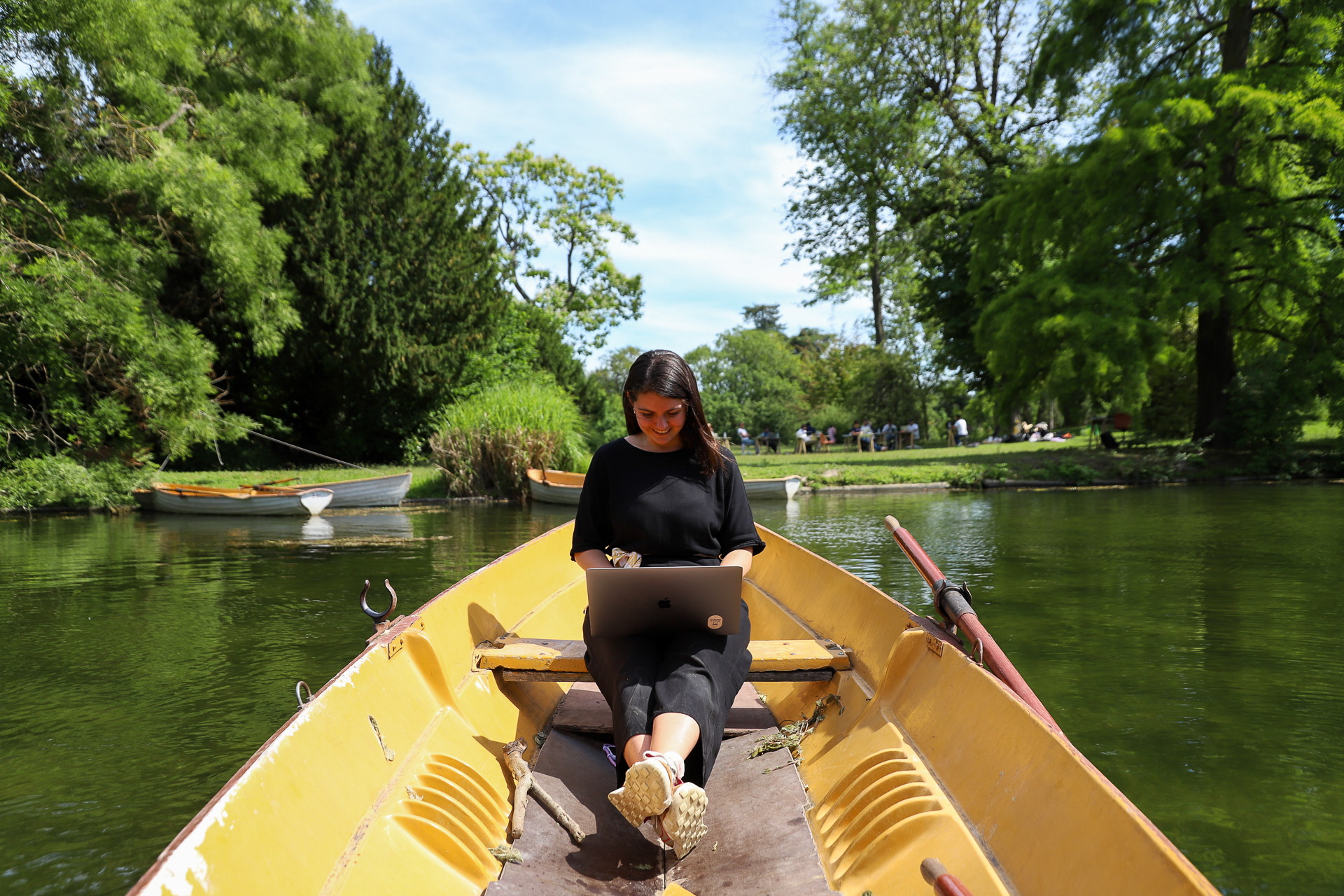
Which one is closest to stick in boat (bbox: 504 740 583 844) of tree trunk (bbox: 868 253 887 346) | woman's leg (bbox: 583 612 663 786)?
woman's leg (bbox: 583 612 663 786)

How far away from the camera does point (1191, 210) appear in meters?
17.5

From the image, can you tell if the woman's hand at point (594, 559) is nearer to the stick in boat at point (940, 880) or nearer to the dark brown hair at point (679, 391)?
the dark brown hair at point (679, 391)

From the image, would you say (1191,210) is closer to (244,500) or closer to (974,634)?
(974,634)

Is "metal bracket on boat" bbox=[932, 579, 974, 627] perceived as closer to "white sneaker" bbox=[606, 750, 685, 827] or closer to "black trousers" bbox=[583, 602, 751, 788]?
"black trousers" bbox=[583, 602, 751, 788]

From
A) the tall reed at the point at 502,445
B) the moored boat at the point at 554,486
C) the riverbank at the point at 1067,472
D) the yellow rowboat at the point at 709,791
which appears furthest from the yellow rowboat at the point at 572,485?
the yellow rowboat at the point at 709,791

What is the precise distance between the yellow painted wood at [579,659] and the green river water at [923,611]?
1313mm

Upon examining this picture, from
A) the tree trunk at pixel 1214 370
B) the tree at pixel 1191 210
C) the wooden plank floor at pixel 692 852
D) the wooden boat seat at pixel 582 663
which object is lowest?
the wooden plank floor at pixel 692 852

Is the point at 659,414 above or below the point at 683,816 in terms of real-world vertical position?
above

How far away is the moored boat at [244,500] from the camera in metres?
15.9

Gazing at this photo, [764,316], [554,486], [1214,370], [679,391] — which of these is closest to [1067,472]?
[1214,370]

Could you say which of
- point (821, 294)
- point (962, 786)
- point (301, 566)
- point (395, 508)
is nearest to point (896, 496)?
point (395, 508)

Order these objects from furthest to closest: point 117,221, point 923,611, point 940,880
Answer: point 117,221 → point 923,611 → point 940,880

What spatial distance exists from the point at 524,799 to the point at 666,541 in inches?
35.2

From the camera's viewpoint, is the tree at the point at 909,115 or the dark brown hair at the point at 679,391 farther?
the tree at the point at 909,115
